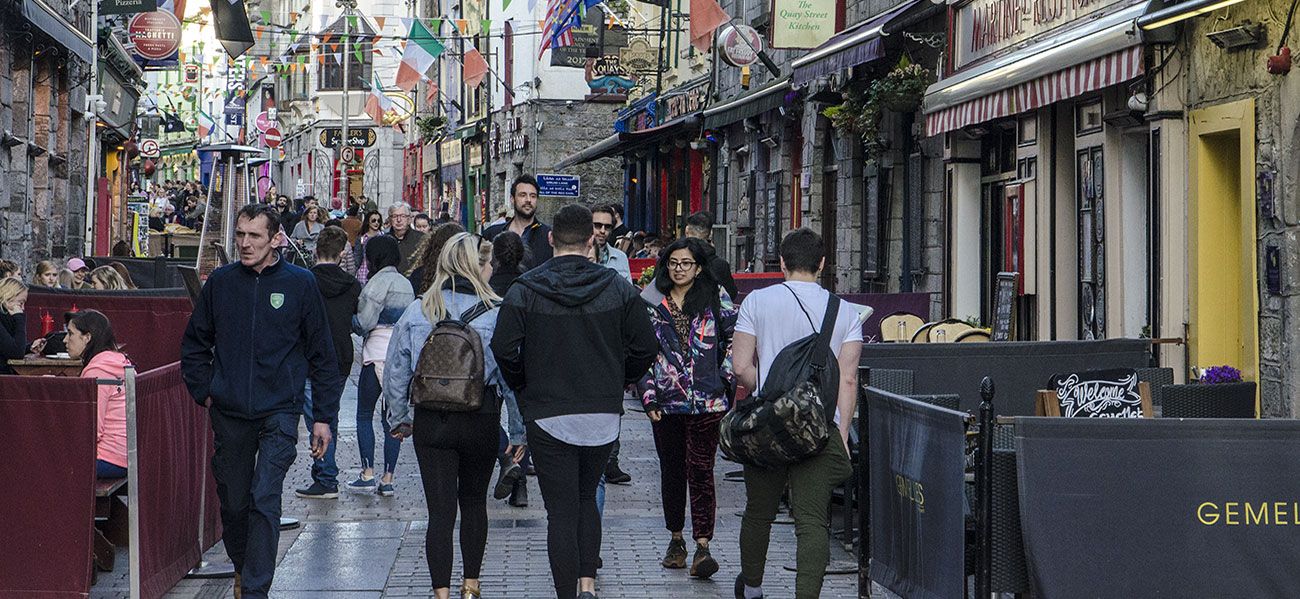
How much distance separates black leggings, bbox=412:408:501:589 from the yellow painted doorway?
20.7 feet

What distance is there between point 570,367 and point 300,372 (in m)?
1.23

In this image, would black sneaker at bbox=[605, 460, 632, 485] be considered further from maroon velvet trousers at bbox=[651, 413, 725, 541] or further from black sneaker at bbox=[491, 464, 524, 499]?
maroon velvet trousers at bbox=[651, 413, 725, 541]

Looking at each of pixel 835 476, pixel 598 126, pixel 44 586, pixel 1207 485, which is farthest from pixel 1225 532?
pixel 598 126

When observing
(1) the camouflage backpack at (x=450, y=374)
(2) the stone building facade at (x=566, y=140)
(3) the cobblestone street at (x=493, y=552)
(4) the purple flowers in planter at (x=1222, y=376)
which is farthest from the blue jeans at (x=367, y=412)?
(2) the stone building facade at (x=566, y=140)

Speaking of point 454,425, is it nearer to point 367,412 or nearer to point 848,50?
point 367,412

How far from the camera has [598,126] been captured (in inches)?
1779

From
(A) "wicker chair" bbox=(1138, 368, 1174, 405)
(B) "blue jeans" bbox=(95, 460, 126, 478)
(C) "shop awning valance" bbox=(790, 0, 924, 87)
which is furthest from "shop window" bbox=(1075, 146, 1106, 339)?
(B) "blue jeans" bbox=(95, 460, 126, 478)

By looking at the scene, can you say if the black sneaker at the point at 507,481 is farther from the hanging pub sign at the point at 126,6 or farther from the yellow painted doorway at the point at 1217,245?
the hanging pub sign at the point at 126,6

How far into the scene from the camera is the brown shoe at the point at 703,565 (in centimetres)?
794

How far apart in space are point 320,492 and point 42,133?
14.6 metres

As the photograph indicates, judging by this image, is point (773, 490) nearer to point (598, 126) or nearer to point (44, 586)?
point (44, 586)

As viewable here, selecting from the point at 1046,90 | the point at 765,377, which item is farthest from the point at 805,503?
the point at 1046,90

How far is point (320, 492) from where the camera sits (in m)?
10.4

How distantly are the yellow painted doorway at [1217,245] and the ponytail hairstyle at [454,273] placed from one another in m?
6.12
